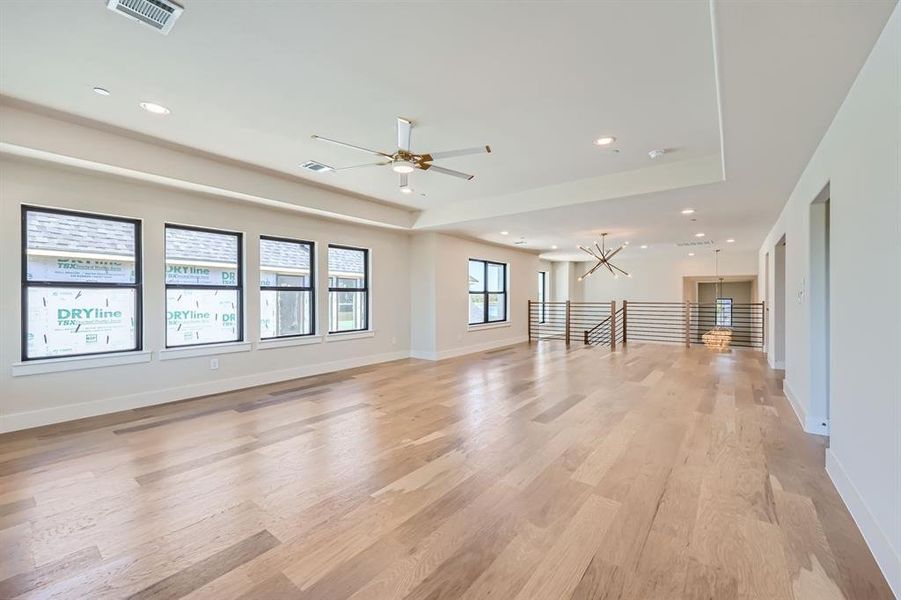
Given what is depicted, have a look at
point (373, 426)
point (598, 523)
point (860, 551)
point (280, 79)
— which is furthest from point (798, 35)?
point (373, 426)

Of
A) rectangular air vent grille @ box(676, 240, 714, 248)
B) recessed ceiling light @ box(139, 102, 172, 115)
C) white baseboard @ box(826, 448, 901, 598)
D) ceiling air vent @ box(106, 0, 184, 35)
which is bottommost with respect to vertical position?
white baseboard @ box(826, 448, 901, 598)

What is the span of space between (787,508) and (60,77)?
5.40m

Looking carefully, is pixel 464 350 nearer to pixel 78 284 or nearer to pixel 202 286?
pixel 202 286

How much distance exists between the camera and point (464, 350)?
8.34 meters

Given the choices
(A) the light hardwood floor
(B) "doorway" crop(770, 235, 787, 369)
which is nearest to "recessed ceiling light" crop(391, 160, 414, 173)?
(A) the light hardwood floor

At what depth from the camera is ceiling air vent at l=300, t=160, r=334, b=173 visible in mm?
4477

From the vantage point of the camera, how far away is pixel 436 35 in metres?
2.30

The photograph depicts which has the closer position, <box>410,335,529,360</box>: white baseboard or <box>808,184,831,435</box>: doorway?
<box>808,184,831,435</box>: doorway

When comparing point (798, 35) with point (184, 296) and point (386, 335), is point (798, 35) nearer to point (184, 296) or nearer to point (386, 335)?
point (184, 296)

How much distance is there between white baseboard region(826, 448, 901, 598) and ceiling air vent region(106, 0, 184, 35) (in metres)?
4.20

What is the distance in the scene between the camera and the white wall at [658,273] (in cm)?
1124

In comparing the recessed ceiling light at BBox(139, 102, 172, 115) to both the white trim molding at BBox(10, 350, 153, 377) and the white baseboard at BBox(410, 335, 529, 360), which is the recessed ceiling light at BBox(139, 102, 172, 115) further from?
the white baseboard at BBox(410, 335, 529, 360)

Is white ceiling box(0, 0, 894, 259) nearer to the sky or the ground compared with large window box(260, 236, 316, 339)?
nearer to the sky

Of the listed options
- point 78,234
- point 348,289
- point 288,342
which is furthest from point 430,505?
point 348,289
